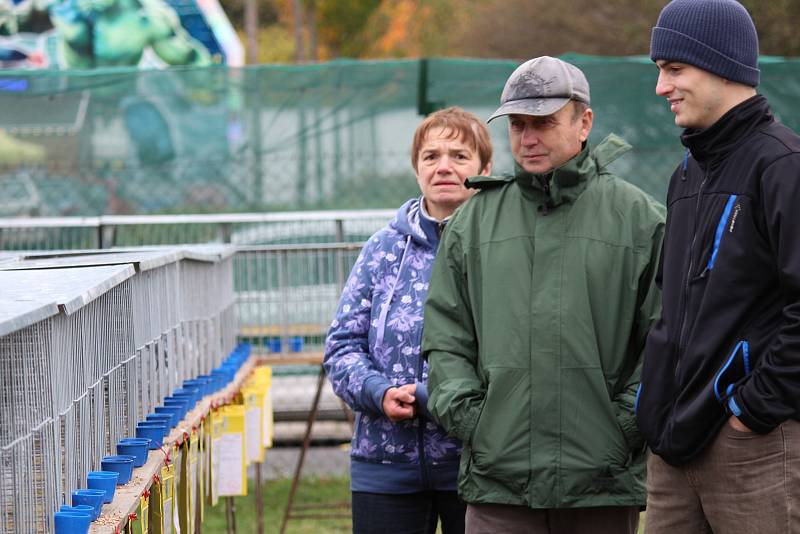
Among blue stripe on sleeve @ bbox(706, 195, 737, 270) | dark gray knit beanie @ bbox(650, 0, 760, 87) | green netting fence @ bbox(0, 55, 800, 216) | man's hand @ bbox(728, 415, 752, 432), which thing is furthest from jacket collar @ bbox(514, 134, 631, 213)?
green netting fence @ bbox(0, 55, 800, 216)

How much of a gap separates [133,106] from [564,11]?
2331 centimetres

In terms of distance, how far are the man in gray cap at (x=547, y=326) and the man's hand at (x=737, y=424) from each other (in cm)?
43

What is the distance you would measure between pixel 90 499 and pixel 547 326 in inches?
48.6

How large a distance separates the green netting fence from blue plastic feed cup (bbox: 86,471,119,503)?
232 inches

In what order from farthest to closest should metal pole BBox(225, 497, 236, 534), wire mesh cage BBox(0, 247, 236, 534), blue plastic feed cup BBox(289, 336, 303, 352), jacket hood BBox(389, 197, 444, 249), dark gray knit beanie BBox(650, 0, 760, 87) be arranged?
blue plastic feed cup BBox(289, 336, 303, 352), metal pole BBox(225, 497, 236, 534), jacket hood BBox(389, 197, 444, 249), dark gray knit beanie BBox(650, 0, 760, 87), wire mesh cage BBox(0, 247, 236, 534)

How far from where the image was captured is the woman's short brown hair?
14.6ft

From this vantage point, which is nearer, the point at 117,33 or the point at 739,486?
the point at 739,486

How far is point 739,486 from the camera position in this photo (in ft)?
10.7

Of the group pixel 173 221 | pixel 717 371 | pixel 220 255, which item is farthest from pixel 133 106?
pixel 717 371

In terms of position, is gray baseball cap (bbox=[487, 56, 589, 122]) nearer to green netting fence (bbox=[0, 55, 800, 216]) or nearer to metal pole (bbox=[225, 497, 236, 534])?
metal pole (bbox=[225, 497, 236, 534])

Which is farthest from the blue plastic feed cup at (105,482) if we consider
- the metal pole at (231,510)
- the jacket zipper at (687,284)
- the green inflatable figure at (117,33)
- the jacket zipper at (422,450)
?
the green inflatable figure at (117,33)

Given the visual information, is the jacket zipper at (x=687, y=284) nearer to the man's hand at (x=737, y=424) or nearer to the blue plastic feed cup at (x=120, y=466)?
the man's hand at (x=737, y=424)

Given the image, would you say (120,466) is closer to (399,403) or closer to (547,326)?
(399,403)

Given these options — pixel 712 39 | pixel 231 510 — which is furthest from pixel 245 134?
pixel 712 39
